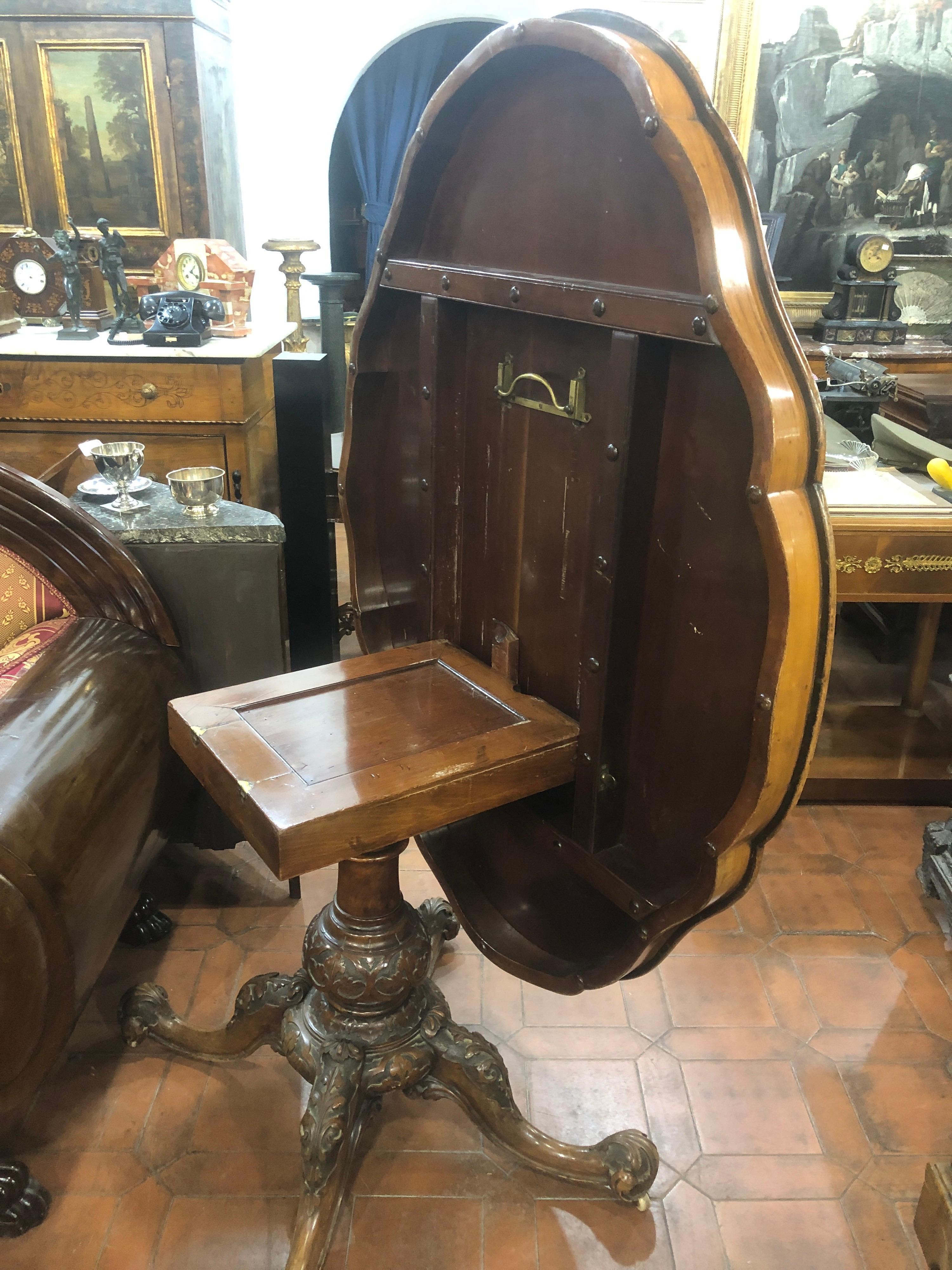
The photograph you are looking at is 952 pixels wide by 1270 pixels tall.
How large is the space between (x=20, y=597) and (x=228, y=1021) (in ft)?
3.37

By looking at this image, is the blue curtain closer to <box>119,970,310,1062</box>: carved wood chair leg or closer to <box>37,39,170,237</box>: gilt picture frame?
<box>37,39,170,237</box>: gilt picture frame

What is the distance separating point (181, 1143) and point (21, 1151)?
30 cm

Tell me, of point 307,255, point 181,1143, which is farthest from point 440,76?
point 181,1143

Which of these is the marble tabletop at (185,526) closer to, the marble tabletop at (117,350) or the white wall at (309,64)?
the marble tabletop at (117,350)

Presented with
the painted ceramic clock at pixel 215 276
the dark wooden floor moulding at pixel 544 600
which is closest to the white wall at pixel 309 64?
the painted ceramic clock at pixel 215 276

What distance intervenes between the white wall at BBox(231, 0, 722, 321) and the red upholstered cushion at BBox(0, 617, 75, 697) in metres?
3.58

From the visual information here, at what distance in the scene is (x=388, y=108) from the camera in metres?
6.19

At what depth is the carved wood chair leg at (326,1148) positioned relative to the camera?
5.26 ft

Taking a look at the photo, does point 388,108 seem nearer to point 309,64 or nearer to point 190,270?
point 309,64

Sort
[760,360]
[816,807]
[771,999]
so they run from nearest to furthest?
[760,360], [771,999], [816,807]

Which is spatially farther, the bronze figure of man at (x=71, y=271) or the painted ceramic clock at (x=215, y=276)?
the painted ceramic clock at (x=215, y=276)

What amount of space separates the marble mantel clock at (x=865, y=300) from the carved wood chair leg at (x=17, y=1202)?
224 inches

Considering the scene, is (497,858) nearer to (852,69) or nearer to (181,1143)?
(181,1143)

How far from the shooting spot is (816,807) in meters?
3.04
